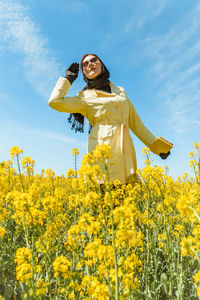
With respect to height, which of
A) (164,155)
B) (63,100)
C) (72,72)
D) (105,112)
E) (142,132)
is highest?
(72,72)

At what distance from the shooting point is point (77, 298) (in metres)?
1.73

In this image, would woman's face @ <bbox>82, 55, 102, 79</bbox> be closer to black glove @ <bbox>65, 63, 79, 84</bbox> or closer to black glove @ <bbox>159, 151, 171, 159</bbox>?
black glove @ <bbox>65, 63, 79, 84</bbox>

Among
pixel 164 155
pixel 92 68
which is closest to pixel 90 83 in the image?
pixel 92 68

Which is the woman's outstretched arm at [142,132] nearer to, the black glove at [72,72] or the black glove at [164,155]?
the black glove at [164,155]

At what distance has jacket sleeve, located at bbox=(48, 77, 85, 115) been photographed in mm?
3439

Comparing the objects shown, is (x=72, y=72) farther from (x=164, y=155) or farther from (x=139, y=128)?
(x=164, y=155)

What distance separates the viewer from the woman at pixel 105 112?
3363mm

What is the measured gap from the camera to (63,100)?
3.46m

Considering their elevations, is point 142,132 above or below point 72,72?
below

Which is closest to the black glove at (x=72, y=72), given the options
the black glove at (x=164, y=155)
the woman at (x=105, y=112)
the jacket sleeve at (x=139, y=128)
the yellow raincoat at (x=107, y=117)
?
the woman at (x=105, y=112)

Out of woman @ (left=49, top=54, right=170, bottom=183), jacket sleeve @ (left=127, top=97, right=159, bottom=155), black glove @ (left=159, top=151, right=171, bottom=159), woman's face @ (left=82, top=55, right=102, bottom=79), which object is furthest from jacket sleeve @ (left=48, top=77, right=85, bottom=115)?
black glove @ (left=159, top=151, right=171, bottom=159)

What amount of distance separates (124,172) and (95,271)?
1654 mm

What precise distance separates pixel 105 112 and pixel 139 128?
739 mm

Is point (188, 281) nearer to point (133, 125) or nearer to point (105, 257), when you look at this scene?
point (105, 257)
